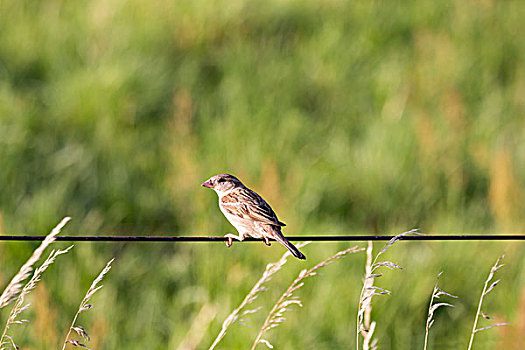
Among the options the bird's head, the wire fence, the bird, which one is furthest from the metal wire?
the bird's head

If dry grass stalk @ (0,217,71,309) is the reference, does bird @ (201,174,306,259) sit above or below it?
above

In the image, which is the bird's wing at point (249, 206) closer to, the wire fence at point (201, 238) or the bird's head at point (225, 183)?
the bird's head at point (225, 183)

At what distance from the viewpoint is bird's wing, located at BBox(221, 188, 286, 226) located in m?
3.89

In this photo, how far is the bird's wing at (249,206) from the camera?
12.8 feet

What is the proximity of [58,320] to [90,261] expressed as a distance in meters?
0.51

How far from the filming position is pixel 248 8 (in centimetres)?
808

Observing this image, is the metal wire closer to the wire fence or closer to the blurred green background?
the wire fence

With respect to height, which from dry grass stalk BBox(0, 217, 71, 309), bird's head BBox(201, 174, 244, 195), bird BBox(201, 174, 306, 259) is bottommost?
dry grass stalk BBox(0, 217, 71, 309)

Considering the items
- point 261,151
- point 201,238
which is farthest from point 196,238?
point 261,151

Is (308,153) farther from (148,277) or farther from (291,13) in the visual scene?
(291,13)

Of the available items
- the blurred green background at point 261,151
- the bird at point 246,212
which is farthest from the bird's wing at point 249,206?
the blurred green background at point 261,151

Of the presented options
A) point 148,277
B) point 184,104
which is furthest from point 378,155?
point 148,277

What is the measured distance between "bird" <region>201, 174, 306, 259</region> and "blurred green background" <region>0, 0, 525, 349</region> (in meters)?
0.68

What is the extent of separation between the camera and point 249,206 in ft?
13.1
